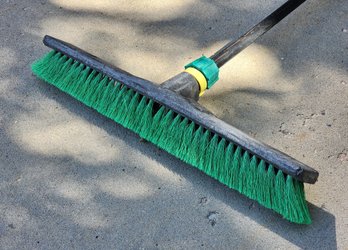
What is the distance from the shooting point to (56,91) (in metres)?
2.73

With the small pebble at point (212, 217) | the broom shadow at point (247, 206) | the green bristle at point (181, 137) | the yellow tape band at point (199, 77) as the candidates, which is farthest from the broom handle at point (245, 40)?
the small pebble at point (212, 217)

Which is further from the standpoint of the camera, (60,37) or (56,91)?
(60,37)

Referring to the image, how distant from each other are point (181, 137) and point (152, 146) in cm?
20

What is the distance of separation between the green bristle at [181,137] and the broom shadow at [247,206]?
74mm

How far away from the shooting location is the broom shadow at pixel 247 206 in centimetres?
221

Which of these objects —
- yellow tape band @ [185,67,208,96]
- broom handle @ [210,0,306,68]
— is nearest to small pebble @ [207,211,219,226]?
yellow tape band @ [185,67,208,96]

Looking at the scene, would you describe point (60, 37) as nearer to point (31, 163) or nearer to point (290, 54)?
point (31, 163)

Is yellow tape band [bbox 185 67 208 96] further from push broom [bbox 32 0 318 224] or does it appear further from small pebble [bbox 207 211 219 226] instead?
small pebble [bbox 207 211 219 226]

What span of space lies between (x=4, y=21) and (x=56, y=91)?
2.07 feet

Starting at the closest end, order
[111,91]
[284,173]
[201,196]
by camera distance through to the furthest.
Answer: [284,173] → [201,196] → [111,91]

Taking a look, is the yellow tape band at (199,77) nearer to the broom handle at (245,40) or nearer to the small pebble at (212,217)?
the broom handle at (245,40)

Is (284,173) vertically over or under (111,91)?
over

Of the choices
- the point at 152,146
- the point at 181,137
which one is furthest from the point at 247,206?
the point at 152,146

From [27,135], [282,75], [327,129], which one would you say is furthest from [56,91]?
[327,129]
